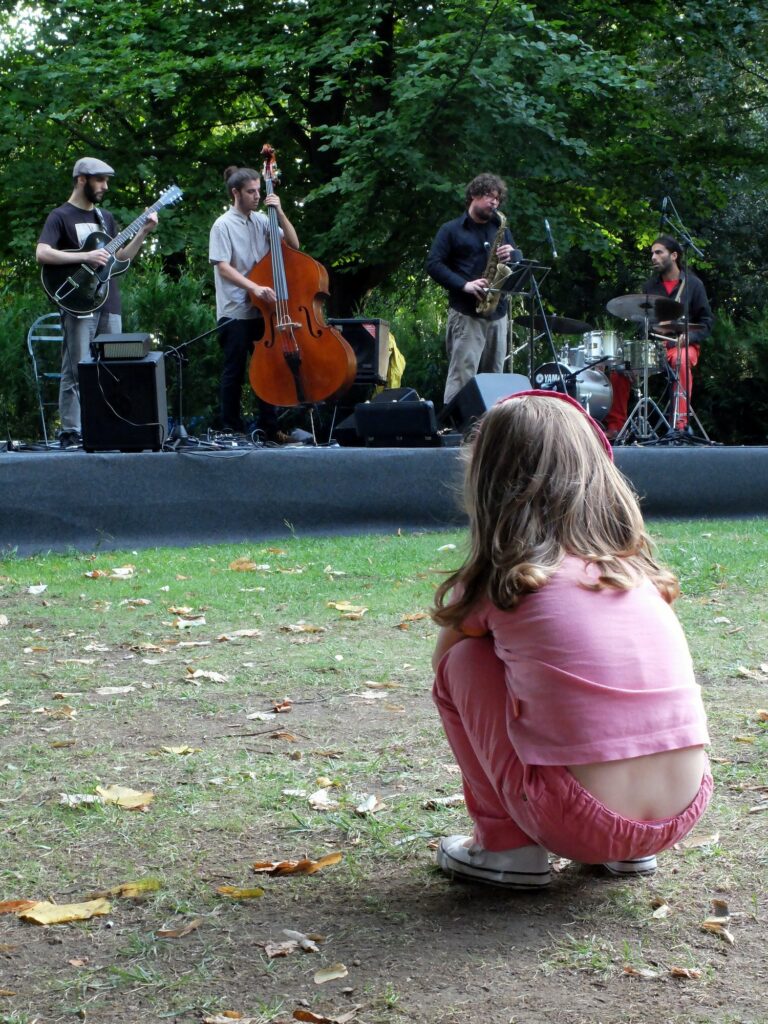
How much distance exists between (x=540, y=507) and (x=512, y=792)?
0.56m

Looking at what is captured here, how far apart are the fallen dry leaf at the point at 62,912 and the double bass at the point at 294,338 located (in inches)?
263

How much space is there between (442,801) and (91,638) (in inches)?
97.0

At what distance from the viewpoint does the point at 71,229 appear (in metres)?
8.44

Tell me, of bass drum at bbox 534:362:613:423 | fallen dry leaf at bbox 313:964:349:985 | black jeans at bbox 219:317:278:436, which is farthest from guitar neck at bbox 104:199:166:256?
fallen dry leaf at bbox 313:964:349:985

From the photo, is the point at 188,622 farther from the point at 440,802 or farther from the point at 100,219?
the point at 100,219

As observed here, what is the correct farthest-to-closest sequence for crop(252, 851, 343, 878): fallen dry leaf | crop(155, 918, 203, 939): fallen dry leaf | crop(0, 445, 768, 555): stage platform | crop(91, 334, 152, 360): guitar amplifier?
crop(91, 334, 152, 360): guitar amplifier, crop(0, 445, 768, 555): stage platform, crop(252, 851, 343, 878): fallen dry leaf, crop(155, 918, 203, 939): fallen dry leaf

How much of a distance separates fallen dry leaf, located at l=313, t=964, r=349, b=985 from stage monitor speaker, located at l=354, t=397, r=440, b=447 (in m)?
6.92

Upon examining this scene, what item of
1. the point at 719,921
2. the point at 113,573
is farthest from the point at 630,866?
the point at 113,573

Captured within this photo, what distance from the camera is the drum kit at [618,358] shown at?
10859mm

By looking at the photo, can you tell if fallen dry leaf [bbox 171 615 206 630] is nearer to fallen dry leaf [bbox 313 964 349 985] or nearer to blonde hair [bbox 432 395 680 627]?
blonde hair [bbox 432 395 680 627]

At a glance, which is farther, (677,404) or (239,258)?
(677,404)

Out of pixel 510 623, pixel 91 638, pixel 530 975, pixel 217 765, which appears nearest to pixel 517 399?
pixel 510 623

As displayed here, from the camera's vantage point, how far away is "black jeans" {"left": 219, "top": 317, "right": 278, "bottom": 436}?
8.97 m

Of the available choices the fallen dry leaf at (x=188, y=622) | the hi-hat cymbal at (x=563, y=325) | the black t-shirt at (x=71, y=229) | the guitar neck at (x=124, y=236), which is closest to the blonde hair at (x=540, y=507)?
the fallen dry leaf at (x=188, y=622)
